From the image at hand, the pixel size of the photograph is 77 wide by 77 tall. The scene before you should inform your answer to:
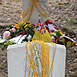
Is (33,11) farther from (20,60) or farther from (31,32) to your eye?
(20,60)

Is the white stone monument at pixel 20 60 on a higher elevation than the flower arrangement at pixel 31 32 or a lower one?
higher

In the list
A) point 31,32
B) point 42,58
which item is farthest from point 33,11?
point 42,58

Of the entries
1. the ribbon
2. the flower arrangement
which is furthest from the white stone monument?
the flower arrangement

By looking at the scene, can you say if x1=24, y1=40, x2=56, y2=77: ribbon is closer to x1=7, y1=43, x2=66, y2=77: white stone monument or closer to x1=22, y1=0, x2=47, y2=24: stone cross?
x1=7, y1=43, x2=66, y2=77: white stone monument

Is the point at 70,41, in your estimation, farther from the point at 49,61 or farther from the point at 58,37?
the point at 49,61

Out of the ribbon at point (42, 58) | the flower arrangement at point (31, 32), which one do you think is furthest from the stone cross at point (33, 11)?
the ribbon at point (42, 58)

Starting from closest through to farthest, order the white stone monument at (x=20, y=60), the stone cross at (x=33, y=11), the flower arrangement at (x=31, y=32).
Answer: the white stone monument at (x=20, y=60), the flower arrangement at (x=31, y=32), the stone cross at (x=33, y=11)

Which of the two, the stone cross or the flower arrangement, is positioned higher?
the stone cross

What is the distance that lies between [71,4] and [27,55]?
6213 millimetres

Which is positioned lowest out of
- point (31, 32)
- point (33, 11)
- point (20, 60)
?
point (31, 32)

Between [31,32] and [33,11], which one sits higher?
[33,11]

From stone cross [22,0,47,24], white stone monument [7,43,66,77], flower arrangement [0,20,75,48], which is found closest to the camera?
white stone monument [7,43,66,77]

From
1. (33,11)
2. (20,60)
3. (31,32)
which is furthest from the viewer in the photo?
(33,11)

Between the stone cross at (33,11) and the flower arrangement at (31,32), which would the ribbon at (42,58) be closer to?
the flower arrangement at (31,32)
